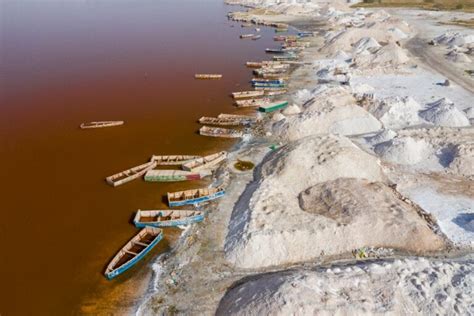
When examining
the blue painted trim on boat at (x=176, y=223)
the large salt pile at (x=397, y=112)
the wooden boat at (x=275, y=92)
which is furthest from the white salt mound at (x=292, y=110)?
the blue painted trim on boat at (x=176, y=223)

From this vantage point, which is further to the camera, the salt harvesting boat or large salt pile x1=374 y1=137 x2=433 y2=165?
the salt harvesting boat

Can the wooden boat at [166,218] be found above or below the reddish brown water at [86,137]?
above

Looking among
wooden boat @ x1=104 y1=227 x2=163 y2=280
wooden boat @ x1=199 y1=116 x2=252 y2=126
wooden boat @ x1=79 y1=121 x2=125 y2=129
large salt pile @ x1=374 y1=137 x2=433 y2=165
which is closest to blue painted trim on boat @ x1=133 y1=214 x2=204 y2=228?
wooden boat @ x1=104 y1=227 x2=163 y2=280

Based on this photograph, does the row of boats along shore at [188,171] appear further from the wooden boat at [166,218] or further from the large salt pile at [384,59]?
the large salt pile at [384,59]

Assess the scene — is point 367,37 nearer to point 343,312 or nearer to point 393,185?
point 393,185

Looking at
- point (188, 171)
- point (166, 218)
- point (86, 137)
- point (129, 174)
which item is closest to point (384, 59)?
point (188, 171)

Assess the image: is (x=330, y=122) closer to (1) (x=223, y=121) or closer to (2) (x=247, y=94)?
(1) (x=223, y=121)

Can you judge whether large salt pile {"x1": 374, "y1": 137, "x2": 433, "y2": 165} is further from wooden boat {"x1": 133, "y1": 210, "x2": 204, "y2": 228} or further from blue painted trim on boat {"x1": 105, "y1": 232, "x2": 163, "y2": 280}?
blue painted trim on boat {"x1": 105, "y1": 232, "x2": 163, "y2": 280}
